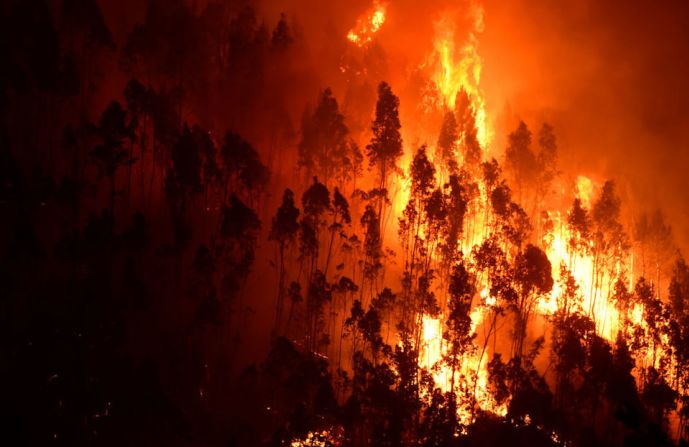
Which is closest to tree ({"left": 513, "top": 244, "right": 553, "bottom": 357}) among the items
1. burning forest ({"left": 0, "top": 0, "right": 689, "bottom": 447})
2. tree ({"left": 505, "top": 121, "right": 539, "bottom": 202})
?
burning forest ({"left": 0, "top": 0, "right": 689, "bottom": 447})

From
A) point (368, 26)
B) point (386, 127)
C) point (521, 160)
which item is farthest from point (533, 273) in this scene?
point (368, 26)

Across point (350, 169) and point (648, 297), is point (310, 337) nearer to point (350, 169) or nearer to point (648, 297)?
point (350, 169)

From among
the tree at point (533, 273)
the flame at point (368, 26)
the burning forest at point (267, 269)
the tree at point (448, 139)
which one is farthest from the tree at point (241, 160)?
the flame at point (368, 26)

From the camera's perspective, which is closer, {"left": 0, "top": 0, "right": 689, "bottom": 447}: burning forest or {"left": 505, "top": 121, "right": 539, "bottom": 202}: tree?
{"left": 0, "top": 0, "right": 689, "bottom": 447}: burning forest

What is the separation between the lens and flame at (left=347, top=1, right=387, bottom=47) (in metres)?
83.9

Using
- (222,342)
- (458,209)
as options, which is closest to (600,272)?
(458,209)

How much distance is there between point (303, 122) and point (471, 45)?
41.5 meters

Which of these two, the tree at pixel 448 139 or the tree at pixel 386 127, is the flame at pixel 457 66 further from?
the tree at pixel 386 127

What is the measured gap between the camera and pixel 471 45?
8738 centimetres

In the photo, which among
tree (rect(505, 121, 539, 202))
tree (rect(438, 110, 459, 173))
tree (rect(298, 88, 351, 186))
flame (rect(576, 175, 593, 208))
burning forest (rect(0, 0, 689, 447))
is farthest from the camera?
flame (rect(576, 175, 593, 208))

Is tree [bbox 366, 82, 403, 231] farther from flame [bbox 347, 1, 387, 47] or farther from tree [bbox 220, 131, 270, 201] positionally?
flame [bbox 347, 1, 387, 47]

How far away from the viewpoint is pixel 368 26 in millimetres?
84688

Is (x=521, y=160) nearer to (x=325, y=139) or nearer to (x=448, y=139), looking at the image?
(x=448, y=139)

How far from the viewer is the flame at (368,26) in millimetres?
83875
